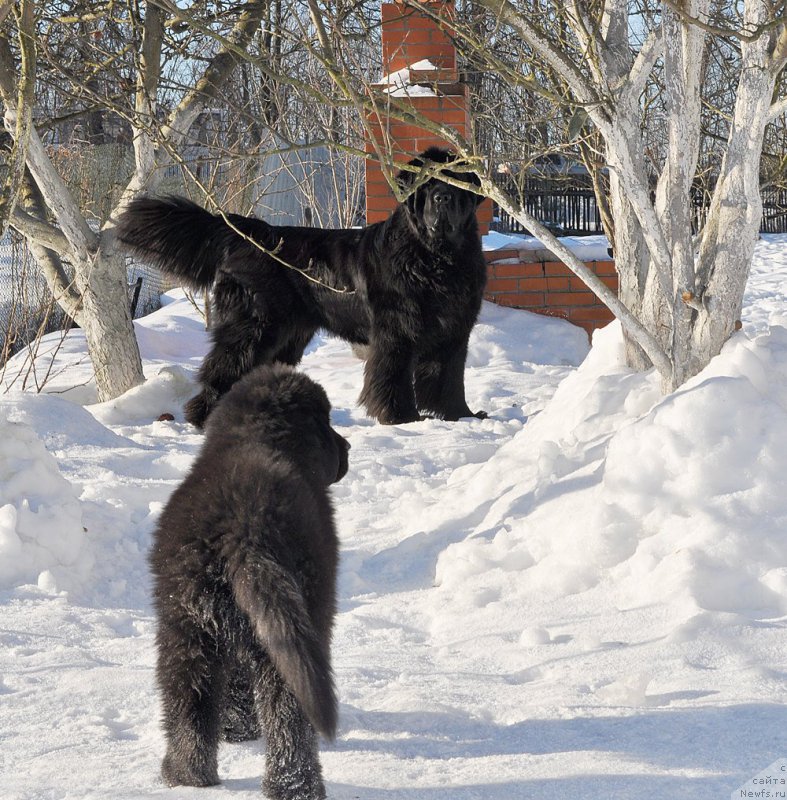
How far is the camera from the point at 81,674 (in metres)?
3.03

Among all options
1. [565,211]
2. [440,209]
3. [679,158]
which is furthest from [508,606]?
[565,211]

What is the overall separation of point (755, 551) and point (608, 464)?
0.70 metres

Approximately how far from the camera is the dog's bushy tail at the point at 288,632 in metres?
2.04

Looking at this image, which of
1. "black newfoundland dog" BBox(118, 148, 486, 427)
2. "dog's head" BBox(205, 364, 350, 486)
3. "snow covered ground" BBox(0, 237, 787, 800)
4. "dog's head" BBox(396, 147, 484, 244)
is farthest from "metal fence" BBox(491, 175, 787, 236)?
"dog's head" BBox(205, 364, 350, 486)

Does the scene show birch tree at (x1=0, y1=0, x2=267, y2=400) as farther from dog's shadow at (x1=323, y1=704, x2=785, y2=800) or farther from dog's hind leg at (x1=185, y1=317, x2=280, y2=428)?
dog's shadow at (x1=323, y1=704, x2=785, y2=800)

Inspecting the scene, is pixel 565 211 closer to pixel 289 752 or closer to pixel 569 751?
pixel 569 751

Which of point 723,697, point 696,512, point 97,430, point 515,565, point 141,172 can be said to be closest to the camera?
point 723,697

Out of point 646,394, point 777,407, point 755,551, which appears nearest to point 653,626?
point 755,551

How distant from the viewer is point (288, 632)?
6.89ft

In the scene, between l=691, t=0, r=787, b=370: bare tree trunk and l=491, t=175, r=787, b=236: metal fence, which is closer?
l=691, t=0, r=787, b=370: bare tree trunk

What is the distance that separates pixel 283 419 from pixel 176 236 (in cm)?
430

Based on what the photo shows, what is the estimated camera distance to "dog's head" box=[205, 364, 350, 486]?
2.72 meters

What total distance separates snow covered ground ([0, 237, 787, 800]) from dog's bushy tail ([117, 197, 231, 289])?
5.41ft

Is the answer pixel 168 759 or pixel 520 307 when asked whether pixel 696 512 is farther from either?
pixel 520 307
